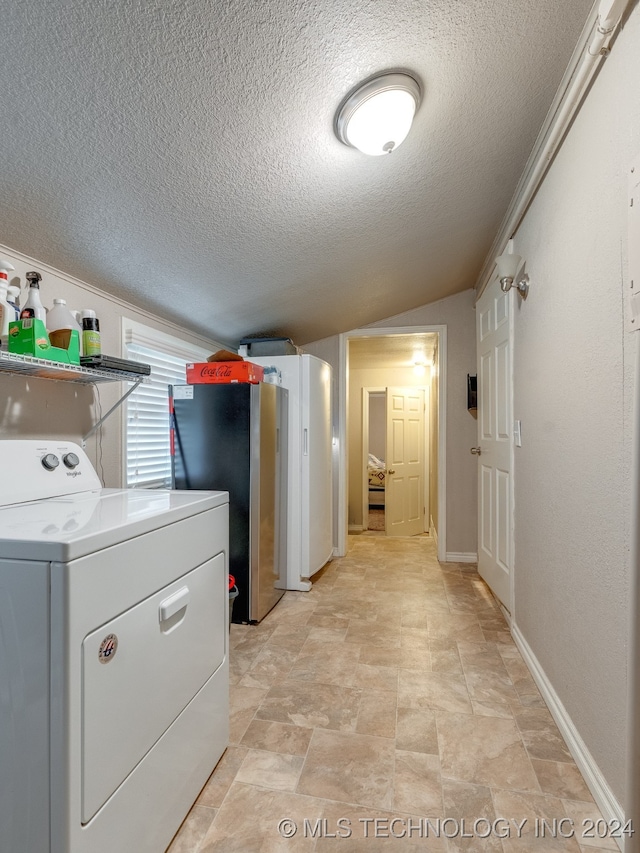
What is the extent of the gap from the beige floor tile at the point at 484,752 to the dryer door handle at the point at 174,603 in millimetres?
1051

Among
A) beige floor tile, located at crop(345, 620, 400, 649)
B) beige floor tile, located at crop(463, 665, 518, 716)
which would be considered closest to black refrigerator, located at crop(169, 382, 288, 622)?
beige floor tile, located at crop(345, 620, 400, 649)

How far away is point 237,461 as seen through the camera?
246 cm

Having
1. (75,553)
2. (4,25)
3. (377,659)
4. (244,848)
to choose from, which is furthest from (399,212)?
(244,848)

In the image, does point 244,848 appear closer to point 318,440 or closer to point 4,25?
point 4,25

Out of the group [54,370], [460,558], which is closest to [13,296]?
[54,370]

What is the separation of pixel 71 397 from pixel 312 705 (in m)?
1.66

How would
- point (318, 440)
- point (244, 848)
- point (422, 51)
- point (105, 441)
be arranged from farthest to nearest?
point (318, 440) → point (105, 441) → point (422, 51) → point (244, 848)

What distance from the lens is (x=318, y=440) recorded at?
324cm

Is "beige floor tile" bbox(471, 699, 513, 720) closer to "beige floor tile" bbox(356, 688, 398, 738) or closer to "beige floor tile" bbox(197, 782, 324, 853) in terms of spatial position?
"beige floor tile" bbox(356, 688, 398, 738)

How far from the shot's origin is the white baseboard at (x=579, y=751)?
117 cm

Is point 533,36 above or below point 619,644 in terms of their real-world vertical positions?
above

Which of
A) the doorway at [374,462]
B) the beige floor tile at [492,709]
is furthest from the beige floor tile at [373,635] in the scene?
the doorway at [374,462]

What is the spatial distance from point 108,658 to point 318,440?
2444 millimetres

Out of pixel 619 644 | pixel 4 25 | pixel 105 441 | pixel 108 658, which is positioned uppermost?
pixel 4 25
